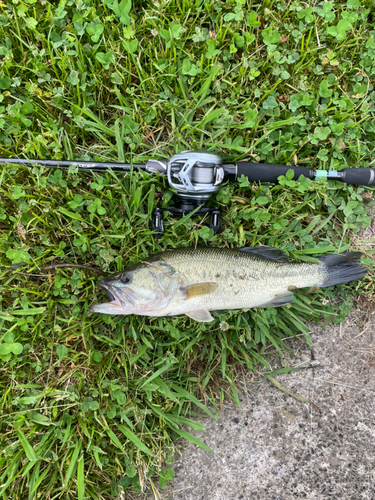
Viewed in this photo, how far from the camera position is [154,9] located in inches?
115

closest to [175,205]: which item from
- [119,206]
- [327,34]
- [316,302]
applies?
[119,206]

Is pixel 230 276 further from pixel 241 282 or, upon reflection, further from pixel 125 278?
pixel 125 278

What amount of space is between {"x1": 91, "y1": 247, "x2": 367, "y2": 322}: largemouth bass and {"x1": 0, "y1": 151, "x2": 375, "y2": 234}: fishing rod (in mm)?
335

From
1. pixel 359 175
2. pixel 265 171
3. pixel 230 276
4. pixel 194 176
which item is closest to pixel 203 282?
pixel 230 276

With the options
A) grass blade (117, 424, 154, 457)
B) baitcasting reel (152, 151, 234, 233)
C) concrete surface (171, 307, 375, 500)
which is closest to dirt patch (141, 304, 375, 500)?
concrete surface (171, 307, 375, 500)

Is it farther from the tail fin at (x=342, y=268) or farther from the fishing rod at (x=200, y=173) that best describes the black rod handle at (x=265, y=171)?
the tail fin at (x=342, y=268)

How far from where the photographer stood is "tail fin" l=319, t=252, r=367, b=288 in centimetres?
292

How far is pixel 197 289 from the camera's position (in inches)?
104

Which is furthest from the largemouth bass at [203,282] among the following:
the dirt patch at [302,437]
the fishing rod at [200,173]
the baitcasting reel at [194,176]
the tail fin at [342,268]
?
the dirt patch at [302,437]

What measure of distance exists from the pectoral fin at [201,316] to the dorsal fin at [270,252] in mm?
693

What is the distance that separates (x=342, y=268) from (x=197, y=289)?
4.79 feet

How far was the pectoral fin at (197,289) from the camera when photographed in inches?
104

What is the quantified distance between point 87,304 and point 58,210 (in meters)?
0.93

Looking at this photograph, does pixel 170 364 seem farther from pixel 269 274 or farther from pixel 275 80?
pixel 275 80
